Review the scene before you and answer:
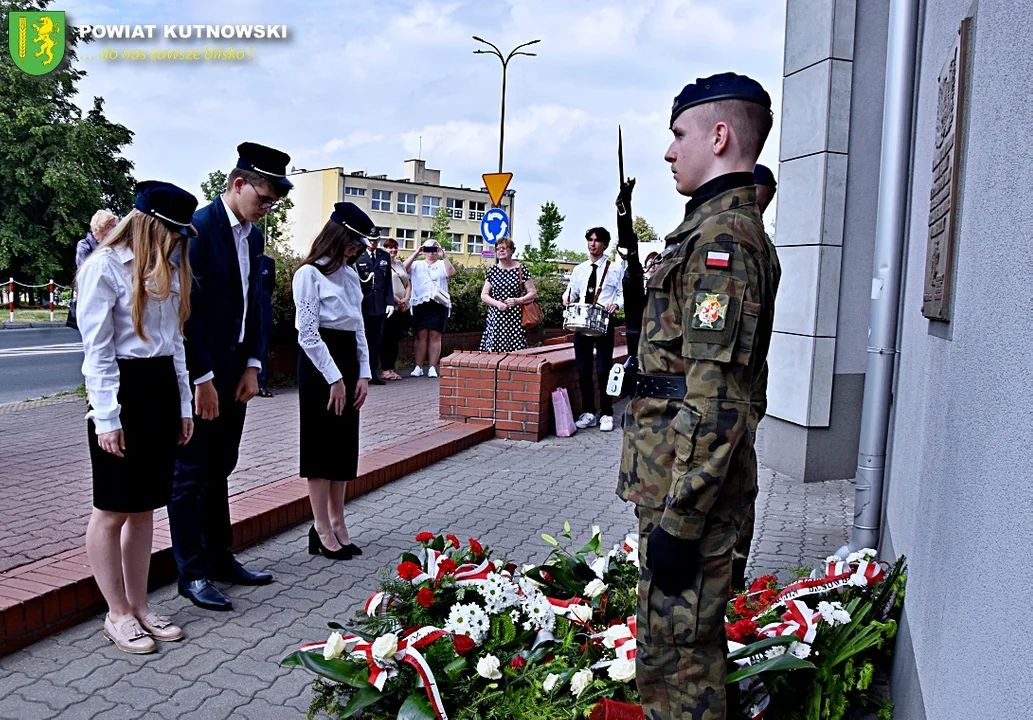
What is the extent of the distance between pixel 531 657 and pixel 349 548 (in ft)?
6.58

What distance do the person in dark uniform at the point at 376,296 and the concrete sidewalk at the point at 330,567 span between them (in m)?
3.38

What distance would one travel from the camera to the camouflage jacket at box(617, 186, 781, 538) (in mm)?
2328

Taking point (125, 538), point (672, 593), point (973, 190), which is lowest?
point (125, 538)

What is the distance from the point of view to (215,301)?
4246mm

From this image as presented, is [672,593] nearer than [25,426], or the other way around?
[672,593]

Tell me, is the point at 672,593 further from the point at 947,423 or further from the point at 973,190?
the point at 973,190

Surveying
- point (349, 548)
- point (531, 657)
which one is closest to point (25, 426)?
point (349, 548)

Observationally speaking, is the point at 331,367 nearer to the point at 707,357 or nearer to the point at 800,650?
the point at 800,650

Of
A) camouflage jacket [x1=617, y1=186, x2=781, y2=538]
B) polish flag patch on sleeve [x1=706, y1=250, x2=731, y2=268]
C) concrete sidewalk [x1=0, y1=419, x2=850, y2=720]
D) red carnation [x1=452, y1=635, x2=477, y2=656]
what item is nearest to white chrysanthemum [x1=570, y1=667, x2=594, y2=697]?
red carnation [x1=452, y1=635, x2=477, y2=656]

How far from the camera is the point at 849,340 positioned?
682 centimetres

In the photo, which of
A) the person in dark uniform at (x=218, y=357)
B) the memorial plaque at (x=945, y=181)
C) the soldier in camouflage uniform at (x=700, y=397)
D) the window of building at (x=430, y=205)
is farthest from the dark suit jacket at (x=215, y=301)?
the window of building at (x=430, y=205)

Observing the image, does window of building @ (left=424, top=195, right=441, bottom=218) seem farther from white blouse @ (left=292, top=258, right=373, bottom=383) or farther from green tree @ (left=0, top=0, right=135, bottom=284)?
white blouse @ (left=292, top=258, right=373, bottom=383)

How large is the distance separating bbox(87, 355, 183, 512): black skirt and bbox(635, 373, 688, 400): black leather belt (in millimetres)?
2151

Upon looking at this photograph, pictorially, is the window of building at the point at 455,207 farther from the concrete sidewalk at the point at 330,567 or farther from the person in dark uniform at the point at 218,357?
the person in dark uniform at the point at 218,357
